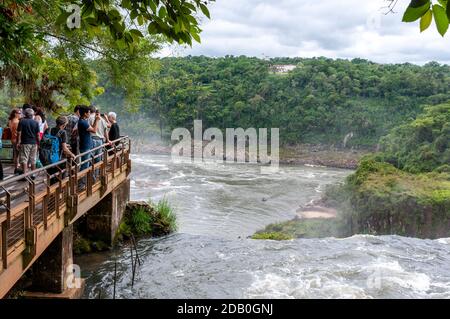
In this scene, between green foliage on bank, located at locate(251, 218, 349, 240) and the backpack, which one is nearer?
the backpack

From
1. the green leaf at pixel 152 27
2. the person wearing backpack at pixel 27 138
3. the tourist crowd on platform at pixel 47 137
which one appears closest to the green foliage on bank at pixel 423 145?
the tourist crowd on platform at pixel 47 137

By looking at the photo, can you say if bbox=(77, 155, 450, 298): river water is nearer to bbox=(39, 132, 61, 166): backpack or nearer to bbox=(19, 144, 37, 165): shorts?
bbox=(39, 132, 61, 166): backpack

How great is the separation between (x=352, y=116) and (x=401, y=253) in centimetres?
5228

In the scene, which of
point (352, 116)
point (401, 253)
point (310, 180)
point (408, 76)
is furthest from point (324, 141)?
point (401, 253)

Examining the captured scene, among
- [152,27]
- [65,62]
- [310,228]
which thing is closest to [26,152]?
[65,62]

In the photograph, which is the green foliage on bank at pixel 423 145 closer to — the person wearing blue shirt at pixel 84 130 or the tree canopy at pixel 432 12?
the person wearing blue shirt at pixel 84 130

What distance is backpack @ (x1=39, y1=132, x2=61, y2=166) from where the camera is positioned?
789cm

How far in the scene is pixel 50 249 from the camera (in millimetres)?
8070

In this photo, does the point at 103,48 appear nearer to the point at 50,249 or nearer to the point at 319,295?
the point at 50,249

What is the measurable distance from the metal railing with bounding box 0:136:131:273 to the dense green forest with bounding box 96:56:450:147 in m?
54.8

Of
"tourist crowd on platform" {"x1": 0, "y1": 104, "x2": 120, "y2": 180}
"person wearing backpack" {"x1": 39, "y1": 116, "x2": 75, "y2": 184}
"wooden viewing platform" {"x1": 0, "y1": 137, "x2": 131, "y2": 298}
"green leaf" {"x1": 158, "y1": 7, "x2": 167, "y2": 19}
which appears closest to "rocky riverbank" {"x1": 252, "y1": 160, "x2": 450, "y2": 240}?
"wooden viewing platform" {"x1": 0, "y1": 137, "x2": 131, "y2": 298}

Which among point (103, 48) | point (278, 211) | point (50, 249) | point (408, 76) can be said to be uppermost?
point (408, 76)

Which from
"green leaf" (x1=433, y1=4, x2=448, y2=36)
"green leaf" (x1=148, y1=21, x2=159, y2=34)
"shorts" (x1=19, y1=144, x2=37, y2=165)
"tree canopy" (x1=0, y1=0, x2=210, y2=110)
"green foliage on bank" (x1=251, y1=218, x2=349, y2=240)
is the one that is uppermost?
Result: "tree canopy" (x1=0, y1=0, x2=210, y2=110)

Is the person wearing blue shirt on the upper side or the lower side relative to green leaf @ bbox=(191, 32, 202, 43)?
lower
